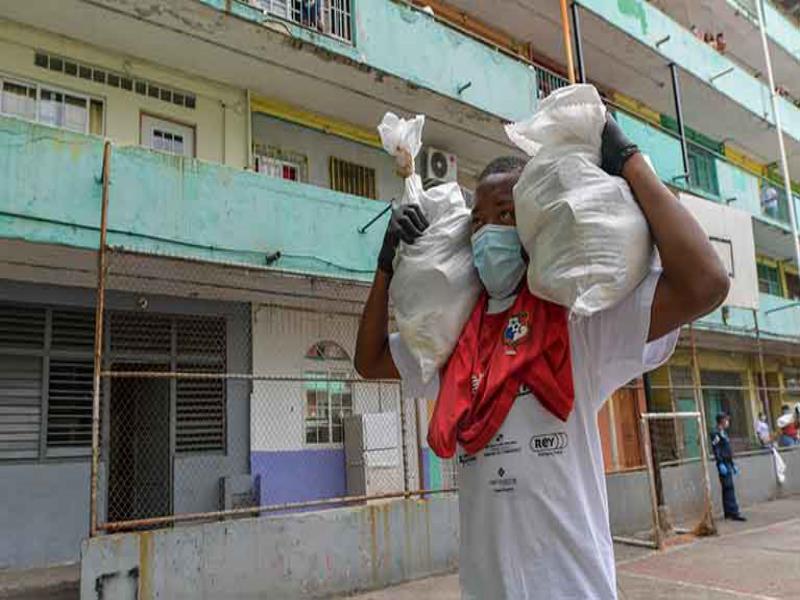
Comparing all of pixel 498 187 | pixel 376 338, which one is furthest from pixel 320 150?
pixel 498 187

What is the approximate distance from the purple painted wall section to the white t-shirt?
833cm

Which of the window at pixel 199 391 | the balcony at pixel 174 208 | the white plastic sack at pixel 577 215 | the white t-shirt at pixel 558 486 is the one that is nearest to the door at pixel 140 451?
the window at pixel 199 391

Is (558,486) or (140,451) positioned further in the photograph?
(140,451)

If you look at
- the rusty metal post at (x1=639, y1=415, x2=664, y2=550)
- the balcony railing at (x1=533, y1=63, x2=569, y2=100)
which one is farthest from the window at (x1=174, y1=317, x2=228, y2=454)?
the balcony railing at (x1=533, y1=63, x2=569, y2=100)

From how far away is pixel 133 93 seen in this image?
8867mm

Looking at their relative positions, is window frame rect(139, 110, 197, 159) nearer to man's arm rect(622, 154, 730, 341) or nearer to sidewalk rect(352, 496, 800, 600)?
sidewalk rect(352, 496, 800, 600)

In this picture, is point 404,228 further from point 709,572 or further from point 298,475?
point 298,475

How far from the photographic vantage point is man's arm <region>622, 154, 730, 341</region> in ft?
4.53

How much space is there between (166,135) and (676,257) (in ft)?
28.9

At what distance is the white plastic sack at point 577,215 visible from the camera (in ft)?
4.60

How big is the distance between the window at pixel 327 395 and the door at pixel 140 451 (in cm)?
197

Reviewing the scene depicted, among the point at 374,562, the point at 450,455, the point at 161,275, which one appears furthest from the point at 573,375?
the point at 161,275

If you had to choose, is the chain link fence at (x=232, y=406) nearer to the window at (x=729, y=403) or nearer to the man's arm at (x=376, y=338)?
the man's arm at (x=376, y=338)

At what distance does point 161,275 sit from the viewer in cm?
828
